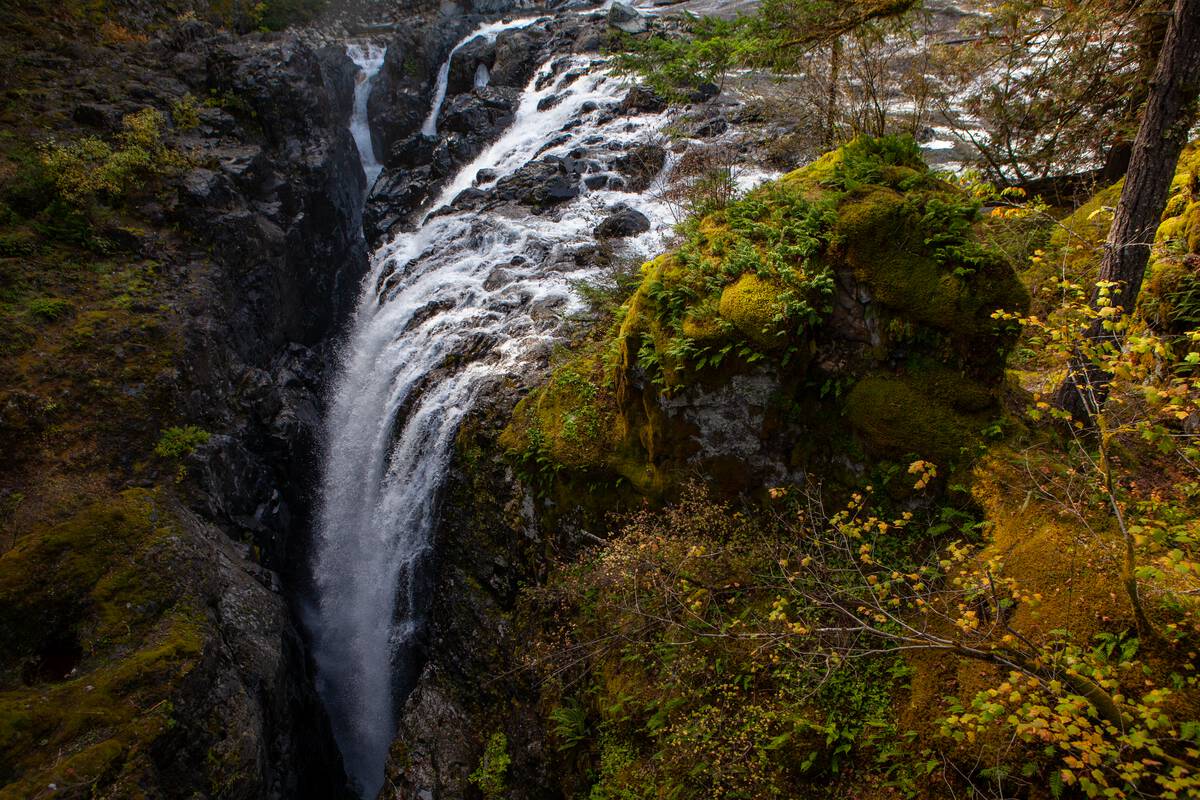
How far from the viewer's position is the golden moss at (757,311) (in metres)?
6.27

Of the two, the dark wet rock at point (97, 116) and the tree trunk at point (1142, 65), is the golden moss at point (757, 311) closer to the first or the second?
the tree trunk at point (1142, 65)

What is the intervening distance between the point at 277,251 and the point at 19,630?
441 inches

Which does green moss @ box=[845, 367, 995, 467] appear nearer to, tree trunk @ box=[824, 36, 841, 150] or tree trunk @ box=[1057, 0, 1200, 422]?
tree trunk @ box=[1057, 0, 1200, 422]

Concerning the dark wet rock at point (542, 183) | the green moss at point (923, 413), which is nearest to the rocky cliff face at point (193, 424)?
the dark wet rock at point (542, 183)

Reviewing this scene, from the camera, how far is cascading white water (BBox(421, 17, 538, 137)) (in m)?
25.3

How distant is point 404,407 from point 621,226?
6698mm

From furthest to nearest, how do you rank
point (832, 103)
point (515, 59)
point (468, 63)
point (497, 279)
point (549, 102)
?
point (468, 63)
point (515, 59)
point (549, 102)
point (497, 279)
point (832, 103)

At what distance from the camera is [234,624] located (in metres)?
8.75

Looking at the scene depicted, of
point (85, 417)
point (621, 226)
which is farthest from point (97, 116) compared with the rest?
point (621, 226)

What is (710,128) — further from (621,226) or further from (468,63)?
(468,63)

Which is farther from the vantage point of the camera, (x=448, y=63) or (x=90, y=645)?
(x=448, y=63)

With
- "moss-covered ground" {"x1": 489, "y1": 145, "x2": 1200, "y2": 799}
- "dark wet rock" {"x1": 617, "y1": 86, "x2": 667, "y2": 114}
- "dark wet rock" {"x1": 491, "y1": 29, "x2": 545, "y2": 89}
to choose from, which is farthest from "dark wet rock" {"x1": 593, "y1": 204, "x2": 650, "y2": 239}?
"dark wet rock" {"x1": 491, "y1": 29, "x2": 545, "y2": 89}

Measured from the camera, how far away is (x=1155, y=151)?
16.4 ft

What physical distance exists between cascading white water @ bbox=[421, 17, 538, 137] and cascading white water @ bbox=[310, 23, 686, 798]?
1143 cm
